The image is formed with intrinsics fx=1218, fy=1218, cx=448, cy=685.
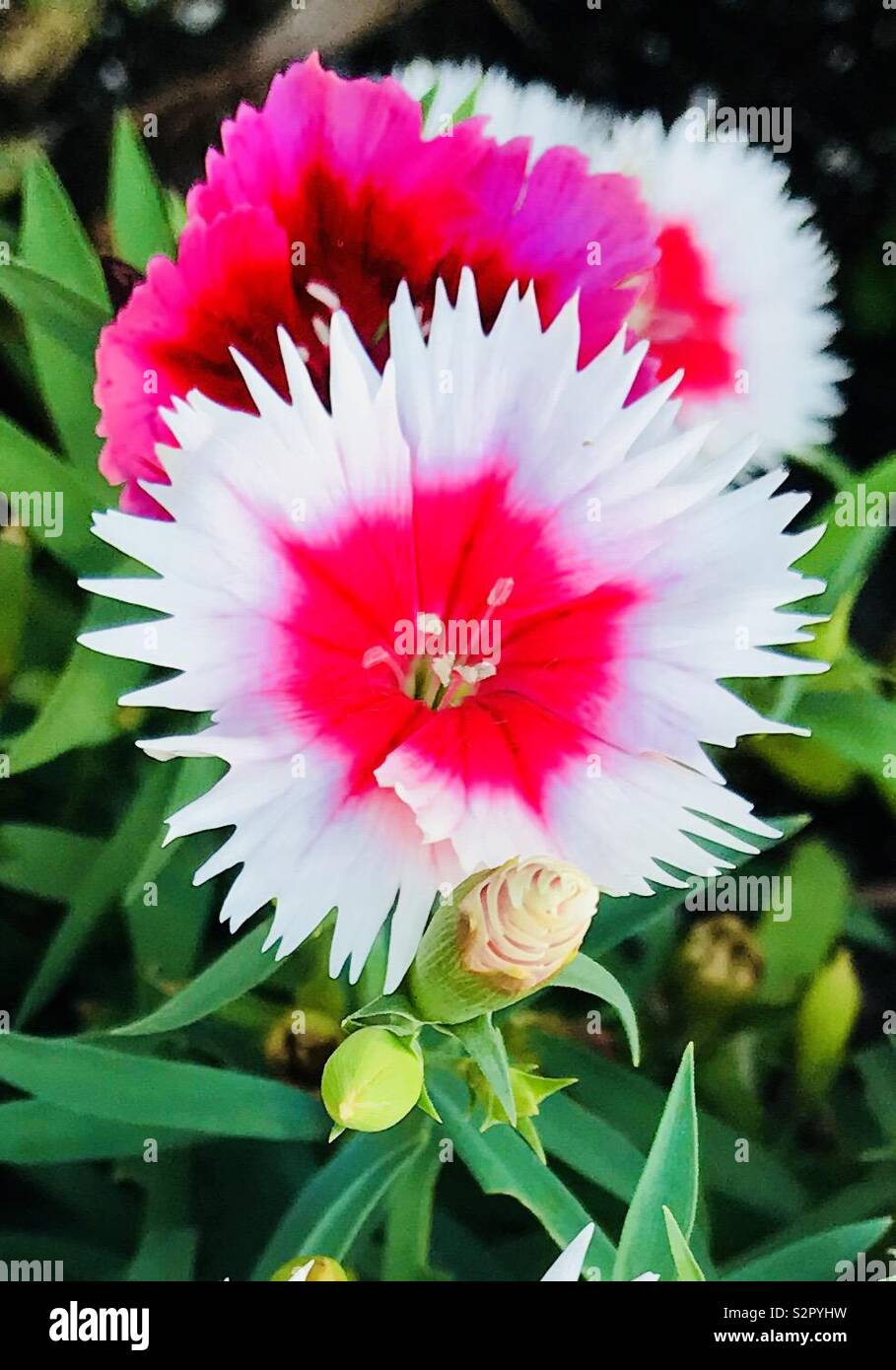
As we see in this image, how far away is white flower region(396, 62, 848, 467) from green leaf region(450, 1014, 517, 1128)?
0.29 metres

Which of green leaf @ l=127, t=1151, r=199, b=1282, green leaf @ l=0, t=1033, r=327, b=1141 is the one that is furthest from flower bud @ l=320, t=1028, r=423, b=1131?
green leaf @ l=127, t=1151, r=199, b=1282

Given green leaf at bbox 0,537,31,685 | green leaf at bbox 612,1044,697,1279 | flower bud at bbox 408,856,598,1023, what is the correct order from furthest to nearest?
green leaf at bbox 0,537,31,685 → green leaf at bbox 612,1044,697,1279 → flower bud at bbox 408,856,598,1023

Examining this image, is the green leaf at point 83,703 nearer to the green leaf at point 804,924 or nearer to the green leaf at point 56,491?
the green leaf at point 56,491

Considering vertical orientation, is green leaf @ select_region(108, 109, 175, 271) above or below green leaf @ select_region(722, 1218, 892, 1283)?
above

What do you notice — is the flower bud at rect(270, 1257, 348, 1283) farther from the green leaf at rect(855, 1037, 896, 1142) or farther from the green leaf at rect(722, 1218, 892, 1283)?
the green leaf at rect(855, 1037, 896, 1142)

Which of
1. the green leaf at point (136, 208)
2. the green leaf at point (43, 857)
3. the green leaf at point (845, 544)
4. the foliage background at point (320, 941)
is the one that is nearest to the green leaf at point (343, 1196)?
the foliage background at point (320, 941)

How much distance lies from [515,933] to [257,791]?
0.35ft

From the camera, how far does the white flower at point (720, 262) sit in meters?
0.56

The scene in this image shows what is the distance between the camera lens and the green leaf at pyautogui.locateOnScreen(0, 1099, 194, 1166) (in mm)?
549

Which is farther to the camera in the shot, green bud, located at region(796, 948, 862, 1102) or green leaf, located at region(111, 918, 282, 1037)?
green bud, located at region(796, 948, 862, 1102)

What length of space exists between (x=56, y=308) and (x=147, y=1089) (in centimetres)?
35

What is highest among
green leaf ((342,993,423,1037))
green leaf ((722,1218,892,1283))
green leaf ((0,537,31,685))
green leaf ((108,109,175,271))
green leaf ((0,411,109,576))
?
green leaf ((108,109,175,271))

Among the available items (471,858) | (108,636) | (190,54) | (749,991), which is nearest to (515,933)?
(471,858)

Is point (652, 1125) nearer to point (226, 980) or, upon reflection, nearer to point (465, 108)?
point (226, 980)
